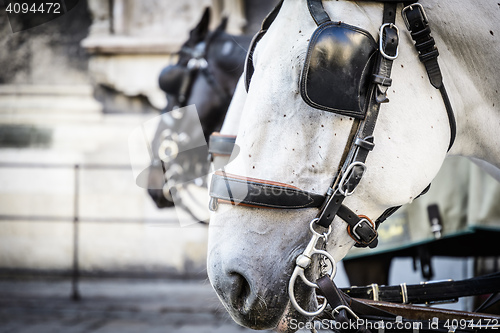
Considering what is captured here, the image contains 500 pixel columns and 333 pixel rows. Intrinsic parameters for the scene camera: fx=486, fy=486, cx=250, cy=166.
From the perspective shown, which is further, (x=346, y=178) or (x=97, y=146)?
(x=97, y=146)

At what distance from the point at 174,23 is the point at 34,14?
233 cm

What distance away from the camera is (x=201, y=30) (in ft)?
9.25

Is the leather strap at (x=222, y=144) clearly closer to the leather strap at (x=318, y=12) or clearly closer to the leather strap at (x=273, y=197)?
the leather strap at (x=273, y=197)

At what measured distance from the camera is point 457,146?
1.23 metres

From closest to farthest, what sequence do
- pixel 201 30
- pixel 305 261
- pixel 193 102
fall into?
pixel 305 261
pixel 193 102
pixel 201 30

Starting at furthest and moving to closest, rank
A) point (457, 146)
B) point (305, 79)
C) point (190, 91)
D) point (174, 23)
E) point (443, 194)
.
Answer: point (174, 23) → point (190, 91) → point (443, 194) → point (457, 146) → point (305, 79)

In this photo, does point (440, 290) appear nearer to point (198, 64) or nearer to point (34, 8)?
point (198, 64)

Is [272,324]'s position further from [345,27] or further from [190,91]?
[190,91]

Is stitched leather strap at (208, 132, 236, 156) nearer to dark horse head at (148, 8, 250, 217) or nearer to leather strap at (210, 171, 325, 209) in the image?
leather strap at (210, 171, 325, 209)

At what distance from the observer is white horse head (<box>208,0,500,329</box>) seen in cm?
102

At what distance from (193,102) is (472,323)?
1.78 m

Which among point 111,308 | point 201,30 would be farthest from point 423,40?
point 111,308

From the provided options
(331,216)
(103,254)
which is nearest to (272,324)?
(331,216)

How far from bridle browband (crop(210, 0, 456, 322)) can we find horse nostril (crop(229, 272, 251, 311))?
0.33 ft
